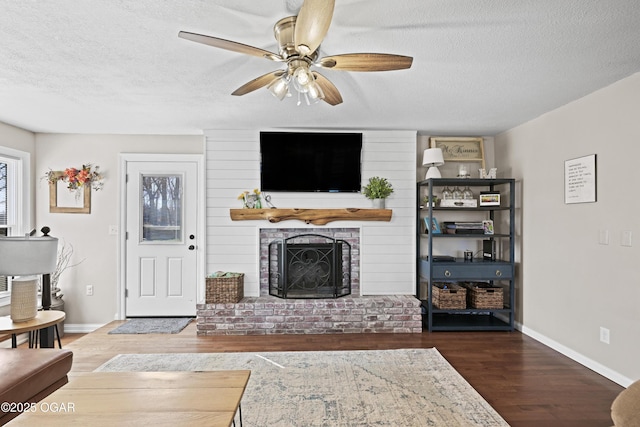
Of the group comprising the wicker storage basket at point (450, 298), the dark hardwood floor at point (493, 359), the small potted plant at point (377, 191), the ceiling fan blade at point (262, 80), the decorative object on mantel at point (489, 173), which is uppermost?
the ceiling fan blade at point (262, 80)

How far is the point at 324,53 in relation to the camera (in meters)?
2.35

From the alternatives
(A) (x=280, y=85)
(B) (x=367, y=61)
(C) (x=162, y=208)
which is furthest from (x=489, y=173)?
(C) (x=162, y=208)

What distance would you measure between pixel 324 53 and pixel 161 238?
3.27 metres

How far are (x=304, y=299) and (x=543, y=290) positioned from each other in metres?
2.49

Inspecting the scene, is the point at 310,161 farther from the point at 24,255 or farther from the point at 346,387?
the point at 24,255

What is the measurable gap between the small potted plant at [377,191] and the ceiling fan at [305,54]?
7.13 ft

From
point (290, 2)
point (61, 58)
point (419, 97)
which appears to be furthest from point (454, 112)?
point (61, 58)

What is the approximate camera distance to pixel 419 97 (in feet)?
10.5

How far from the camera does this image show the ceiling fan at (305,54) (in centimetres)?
154

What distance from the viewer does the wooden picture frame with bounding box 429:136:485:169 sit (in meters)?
4.63

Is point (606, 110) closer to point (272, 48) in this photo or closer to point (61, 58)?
point (272, 48)

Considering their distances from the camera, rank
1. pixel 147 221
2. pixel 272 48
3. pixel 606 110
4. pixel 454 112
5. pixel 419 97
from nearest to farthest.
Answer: pixel 272 48 → pixel 606 110 → pixel 419 97 → pixel 454 112 → pixel 147 221

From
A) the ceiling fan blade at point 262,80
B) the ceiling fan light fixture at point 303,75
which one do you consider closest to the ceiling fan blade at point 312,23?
the ceiling fan light fixture at point 303,75

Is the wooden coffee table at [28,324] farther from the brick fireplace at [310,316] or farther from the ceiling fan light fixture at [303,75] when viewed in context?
the ceiling fan light fixture at [303,75]
